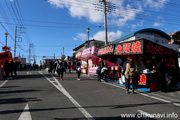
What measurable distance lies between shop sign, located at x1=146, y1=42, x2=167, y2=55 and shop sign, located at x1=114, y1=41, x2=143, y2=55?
0.45 metres

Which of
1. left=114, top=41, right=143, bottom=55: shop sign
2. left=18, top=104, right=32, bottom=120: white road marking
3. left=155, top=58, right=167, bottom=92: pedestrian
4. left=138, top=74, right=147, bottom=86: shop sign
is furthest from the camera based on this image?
left=114, top=41, right=143, bottom=55: shop sign

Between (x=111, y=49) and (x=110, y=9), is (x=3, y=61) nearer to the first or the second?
(x=111, y=49)

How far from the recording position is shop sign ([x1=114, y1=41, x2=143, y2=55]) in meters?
8.52

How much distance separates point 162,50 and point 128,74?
321 cm

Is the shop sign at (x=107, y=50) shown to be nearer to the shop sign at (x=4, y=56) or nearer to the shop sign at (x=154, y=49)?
the shop sign at (x=154, y=49)

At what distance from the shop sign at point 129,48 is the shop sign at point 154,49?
452 mm

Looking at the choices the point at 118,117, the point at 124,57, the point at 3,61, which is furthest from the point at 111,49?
the point at 3,61

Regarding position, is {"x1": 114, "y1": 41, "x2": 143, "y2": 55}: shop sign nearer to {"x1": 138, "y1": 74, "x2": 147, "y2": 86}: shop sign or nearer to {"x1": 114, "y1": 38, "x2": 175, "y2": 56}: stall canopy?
{"x1": 114, "y1": 38, "x2": 175, "y2": 56}: stall canopy

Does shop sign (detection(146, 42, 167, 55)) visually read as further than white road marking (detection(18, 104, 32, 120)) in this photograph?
Yes

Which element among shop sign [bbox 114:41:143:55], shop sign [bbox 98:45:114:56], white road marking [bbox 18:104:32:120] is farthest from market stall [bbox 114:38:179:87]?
white road marking [bbox 18:104:32:120]

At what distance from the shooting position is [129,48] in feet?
31.1

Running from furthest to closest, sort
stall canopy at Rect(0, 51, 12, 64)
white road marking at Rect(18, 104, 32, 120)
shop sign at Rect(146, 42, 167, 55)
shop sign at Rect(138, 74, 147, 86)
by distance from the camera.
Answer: stall canopy at Rect(0, 51, 12, 64) → shop sign at Rect(146, 42, 167, 55) → shop sign at Rect(138, 74, 147, 86) → white road marking at Rect(18, 104, 32, 120)

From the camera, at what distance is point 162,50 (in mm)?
8773

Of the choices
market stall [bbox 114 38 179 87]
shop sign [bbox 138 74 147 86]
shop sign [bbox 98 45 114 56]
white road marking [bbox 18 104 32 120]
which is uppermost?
shop sign [bbox 98 45 114 56]
